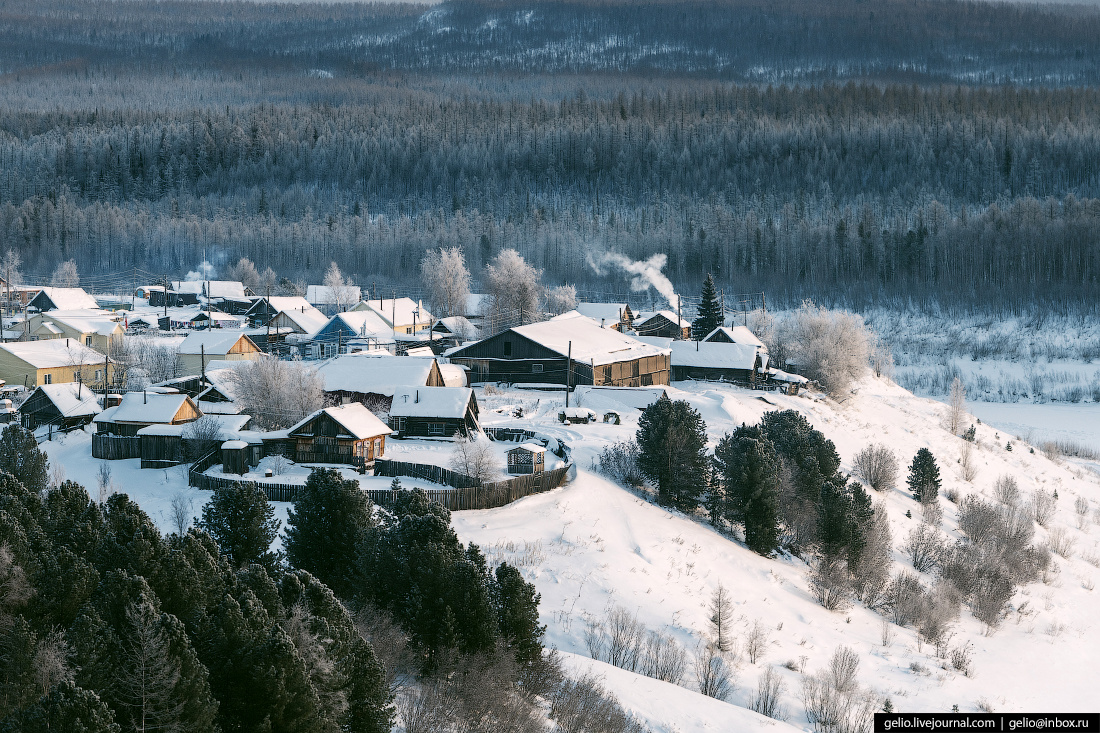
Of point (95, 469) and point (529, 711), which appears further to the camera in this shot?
point (95, 469)

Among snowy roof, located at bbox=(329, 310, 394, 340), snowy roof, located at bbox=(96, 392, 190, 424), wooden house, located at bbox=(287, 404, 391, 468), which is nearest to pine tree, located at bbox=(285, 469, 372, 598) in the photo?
wooden house, located at bbox=(287, 404, 391, 468)

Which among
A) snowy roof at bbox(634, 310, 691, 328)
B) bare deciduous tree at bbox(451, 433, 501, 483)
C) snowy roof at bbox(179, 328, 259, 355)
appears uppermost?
bare deciduous tree at bbox(451, 433, 501, 483)

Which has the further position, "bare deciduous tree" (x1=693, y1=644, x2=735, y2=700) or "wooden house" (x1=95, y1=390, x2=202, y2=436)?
"wooden house" (x1=95, y1=390, x2=202, y2=436)

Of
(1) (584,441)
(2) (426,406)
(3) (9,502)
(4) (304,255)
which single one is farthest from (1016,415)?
(4) (304,255)

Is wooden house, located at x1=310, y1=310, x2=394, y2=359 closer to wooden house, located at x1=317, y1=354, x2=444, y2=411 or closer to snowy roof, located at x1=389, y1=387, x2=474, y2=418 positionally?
wooden house, located at x1=317, y1=354, x2=444, y2=411

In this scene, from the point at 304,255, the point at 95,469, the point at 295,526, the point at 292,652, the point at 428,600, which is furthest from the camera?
the point at 304,255

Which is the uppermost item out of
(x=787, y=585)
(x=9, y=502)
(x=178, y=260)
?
(x=9, y=502)

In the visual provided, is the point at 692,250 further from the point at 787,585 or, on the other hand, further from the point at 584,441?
the point at 787,585
